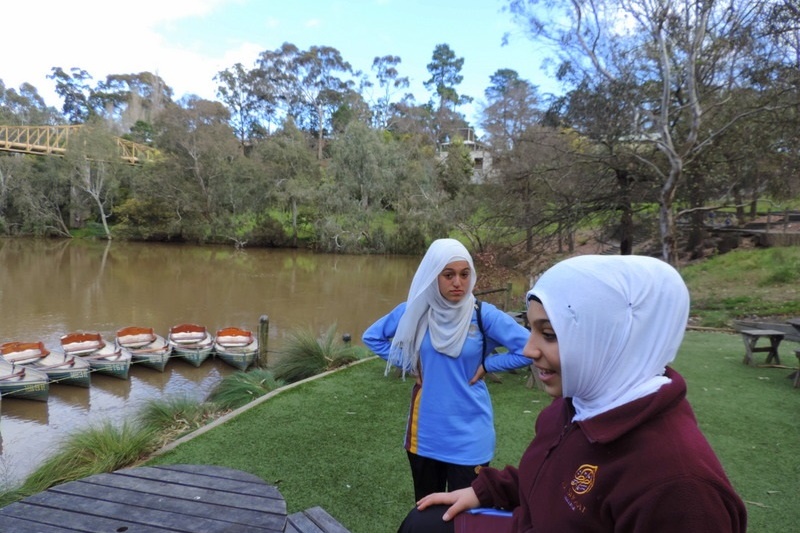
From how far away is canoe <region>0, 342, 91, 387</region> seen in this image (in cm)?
953

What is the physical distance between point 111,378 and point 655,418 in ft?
38.3

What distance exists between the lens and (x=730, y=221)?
786 inches

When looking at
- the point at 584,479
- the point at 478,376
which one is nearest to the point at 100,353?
the point at 478,376

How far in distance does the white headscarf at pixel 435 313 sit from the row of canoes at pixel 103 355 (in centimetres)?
928

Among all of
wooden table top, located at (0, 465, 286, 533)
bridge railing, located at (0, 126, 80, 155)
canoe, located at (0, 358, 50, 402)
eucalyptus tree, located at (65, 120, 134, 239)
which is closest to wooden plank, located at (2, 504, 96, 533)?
wooden table top, located at (0, 465, 286, 533)

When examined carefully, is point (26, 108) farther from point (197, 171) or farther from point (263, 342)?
point (263, 342)

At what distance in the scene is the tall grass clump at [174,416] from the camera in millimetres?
4977

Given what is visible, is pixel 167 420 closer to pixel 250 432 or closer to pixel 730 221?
pixel 250 432

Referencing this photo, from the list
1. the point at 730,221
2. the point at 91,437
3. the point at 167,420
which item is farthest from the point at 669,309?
the point at 730,221

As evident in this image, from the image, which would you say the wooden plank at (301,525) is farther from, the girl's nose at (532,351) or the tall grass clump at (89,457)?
the tall grass clump at (89,457)

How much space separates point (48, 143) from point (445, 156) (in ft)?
98.8

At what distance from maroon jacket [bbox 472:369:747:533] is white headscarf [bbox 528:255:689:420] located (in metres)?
0.04

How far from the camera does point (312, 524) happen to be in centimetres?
212

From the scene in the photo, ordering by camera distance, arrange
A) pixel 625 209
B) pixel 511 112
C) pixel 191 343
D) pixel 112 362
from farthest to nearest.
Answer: pixel 511 112 → pixel 625 209 → pixel 191 343 → pixel 112 362
